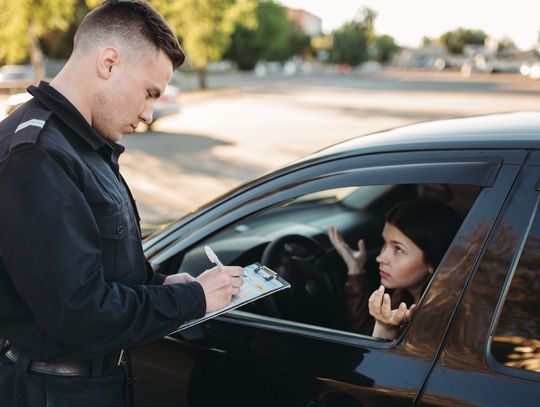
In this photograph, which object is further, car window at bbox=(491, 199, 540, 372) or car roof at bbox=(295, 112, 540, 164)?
car roof at bbox=(295, 112, 540, 164)

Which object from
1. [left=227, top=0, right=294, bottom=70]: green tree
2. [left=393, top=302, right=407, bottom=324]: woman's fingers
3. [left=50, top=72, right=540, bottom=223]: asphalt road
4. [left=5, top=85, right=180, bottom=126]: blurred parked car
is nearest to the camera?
[left=393, top=302, right=407, bottom=324]: woman's fingers

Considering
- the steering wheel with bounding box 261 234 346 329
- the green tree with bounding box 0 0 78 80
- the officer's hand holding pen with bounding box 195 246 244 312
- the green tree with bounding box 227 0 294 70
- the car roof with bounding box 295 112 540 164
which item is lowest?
the steering wheel with bounding box 261 234 346 329

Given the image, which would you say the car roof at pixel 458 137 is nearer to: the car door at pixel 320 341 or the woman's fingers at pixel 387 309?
the car door at pixel 320 341

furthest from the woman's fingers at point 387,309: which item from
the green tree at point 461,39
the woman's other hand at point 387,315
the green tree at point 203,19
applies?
the green tree at point 461,39

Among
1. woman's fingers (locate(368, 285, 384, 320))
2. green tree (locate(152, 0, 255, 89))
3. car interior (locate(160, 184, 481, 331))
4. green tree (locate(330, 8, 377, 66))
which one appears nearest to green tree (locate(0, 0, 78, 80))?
green tree (locate(152, 0, 255, 89))

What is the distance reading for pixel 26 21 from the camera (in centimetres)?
1392

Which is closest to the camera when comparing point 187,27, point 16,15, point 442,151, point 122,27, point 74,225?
point 74,225

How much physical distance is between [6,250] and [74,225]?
0.17 meters

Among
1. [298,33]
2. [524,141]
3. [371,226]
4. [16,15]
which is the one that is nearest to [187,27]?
[16,15]

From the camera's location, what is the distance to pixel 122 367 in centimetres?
161

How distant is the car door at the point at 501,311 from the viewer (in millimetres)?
1363

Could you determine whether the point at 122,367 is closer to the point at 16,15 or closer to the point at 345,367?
the point at 345,367

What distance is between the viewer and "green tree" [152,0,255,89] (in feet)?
66.9

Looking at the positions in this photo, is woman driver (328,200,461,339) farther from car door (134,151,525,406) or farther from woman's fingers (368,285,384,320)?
car door (134,151,525,406)
